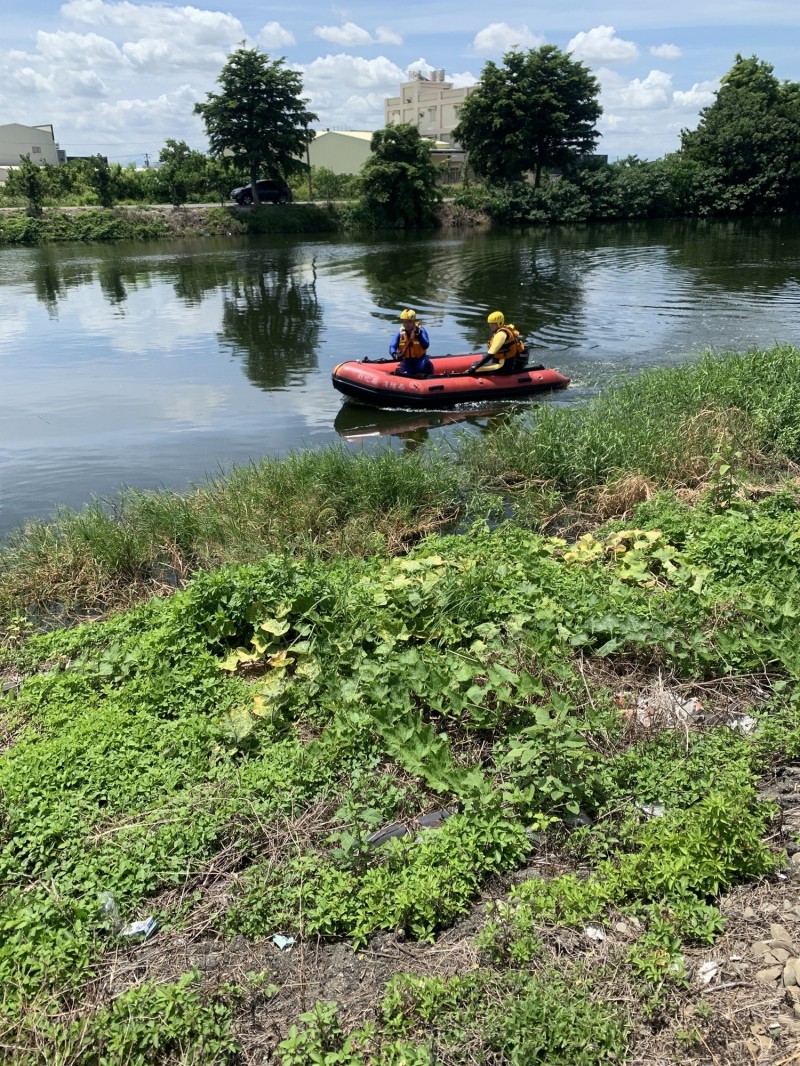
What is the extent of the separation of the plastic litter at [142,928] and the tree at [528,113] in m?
45.9

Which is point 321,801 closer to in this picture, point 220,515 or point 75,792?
point 75,792

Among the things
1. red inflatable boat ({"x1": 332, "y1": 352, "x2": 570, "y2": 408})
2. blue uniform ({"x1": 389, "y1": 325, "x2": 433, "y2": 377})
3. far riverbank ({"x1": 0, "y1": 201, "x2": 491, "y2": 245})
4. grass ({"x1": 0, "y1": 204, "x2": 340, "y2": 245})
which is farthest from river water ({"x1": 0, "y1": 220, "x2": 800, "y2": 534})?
far riverbank ({"x1": 0, "y1": 201, "x2": 491, "y2": 245})

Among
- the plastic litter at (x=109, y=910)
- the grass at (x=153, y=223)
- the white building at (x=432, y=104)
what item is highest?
the white building at (x=432, y=104)

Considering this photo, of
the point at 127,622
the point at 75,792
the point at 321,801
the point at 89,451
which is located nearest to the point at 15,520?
the point at 89,451

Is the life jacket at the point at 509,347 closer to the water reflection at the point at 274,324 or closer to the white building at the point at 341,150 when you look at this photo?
the water reflection at the point at 274,324

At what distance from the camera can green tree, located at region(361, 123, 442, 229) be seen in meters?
39.8

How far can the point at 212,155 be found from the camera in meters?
40.8

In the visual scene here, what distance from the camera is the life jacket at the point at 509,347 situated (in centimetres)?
Result: 1212

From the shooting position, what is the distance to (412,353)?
40.1ft

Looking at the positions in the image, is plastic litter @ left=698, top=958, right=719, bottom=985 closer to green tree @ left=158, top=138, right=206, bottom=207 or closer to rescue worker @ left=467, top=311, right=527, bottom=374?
rescue worker @ left=467, top=311, right=527, bottom=374

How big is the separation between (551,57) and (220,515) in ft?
147

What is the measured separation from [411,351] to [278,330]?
7.31 metres

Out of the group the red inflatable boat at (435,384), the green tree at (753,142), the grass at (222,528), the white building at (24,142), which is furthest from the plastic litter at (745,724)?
the white building at (24,142)

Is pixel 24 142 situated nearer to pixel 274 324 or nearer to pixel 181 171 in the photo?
pixel 181 171
